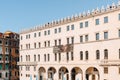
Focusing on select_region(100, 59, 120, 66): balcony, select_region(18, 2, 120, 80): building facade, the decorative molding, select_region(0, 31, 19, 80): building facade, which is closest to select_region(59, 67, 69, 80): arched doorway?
select_region(18, 2, 120, 80): building facade

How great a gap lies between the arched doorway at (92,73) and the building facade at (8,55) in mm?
37286

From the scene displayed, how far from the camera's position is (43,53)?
66062 millimetres

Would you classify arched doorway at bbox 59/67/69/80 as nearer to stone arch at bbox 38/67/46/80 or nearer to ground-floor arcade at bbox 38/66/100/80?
ground-floor arcade at bbox 38/66/100/80

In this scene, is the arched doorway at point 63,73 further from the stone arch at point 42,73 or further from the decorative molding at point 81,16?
the decorative molding at point 81,16

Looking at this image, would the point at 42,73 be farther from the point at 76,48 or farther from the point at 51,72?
the point at 76,48

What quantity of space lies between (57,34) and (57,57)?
559 centimetres

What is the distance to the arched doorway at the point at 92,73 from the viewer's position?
172 ft

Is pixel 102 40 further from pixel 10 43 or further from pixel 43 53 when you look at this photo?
pixel 10 43

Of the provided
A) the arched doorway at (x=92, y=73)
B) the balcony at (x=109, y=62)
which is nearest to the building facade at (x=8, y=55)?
the arched doorway at (x=92, y=73)

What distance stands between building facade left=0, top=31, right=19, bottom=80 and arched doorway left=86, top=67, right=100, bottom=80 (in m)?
37.3

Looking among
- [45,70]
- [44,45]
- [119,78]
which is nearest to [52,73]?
[45,70]

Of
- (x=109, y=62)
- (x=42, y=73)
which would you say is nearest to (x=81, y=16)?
(x=109, y=62)

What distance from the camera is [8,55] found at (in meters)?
84.5

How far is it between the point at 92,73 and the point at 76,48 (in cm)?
648
